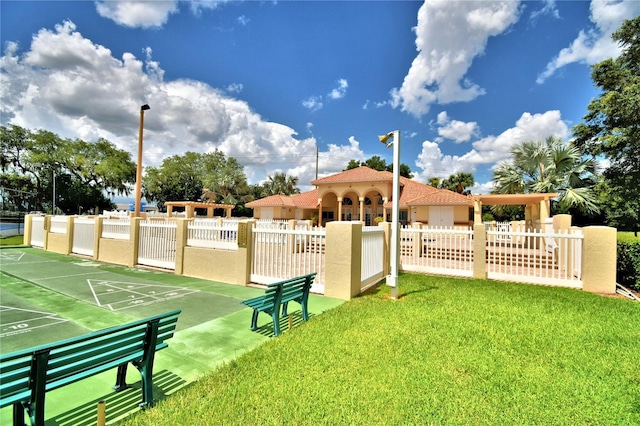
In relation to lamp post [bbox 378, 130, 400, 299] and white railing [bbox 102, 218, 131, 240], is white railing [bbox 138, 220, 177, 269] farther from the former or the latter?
lamp post [bbox 378, 130, 400, 299]

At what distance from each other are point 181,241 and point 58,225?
1114 cm

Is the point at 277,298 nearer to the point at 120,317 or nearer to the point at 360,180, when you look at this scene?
the point at 120,317

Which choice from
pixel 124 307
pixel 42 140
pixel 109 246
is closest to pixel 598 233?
pixel 124 307

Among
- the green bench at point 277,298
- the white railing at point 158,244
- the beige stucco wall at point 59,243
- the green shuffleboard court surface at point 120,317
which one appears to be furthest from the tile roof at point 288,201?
the green bench at point 277,298

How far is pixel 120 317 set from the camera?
5.77 m

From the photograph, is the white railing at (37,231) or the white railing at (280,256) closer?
the white railing at (280,256)

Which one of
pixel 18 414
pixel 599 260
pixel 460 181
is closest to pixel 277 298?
pixel 18 414

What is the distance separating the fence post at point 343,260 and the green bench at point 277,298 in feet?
4.67

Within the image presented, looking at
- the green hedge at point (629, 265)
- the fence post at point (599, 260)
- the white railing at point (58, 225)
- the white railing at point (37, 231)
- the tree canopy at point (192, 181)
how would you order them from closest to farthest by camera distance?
the fence post at point (599, 260) < the green hedge at point (629, 265) < the white railing at point (58, 225) < the white railing at point (37, 231) < the tree canopy at point (192, 181)

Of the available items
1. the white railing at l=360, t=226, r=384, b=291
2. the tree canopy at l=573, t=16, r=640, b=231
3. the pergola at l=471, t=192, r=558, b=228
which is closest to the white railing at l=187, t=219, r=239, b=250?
the white railing at l=360, t=226, r=384, b=291

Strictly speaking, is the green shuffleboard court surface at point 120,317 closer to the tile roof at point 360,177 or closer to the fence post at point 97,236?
the fence post at point 97,236

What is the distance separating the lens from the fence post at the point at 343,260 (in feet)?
23.0

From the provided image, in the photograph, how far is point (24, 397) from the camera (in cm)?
223

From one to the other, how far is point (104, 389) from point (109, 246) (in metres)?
11.3
